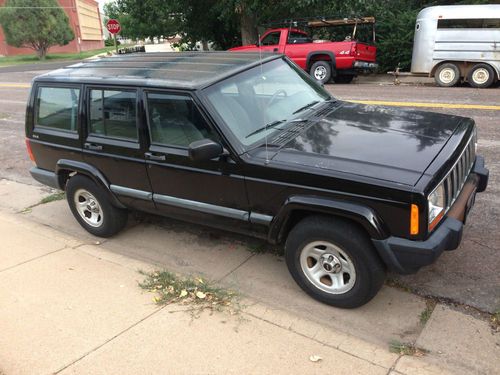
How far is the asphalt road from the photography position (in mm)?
3529

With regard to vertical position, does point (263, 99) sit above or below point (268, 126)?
above

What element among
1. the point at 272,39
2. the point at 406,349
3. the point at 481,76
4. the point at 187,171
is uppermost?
the point at 272,39

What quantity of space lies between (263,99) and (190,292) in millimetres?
1723

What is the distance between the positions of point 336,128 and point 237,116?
80cm

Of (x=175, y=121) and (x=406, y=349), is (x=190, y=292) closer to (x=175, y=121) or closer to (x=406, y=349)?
(x=175, y=121)

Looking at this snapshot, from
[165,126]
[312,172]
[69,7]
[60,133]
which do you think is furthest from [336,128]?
[69,7]

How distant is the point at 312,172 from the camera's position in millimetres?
3141

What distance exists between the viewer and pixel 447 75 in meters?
14.1

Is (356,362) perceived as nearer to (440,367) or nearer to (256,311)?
(440,367)

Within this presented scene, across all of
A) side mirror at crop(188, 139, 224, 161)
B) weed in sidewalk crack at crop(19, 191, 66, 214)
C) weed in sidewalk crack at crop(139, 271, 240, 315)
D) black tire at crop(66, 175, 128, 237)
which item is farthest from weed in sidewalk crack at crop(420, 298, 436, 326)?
weed in sidewalk crack at crop(19, 191, 66, 214)

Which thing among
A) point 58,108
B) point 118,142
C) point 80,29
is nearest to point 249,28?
point 58,108

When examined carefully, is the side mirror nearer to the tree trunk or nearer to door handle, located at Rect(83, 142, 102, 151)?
door handle, located at Rect(83, 142, 102, 151)

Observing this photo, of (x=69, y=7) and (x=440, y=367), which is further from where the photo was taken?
(x=69, y=7)

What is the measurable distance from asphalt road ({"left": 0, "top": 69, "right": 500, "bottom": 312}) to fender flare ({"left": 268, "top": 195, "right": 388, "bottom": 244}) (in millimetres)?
924
